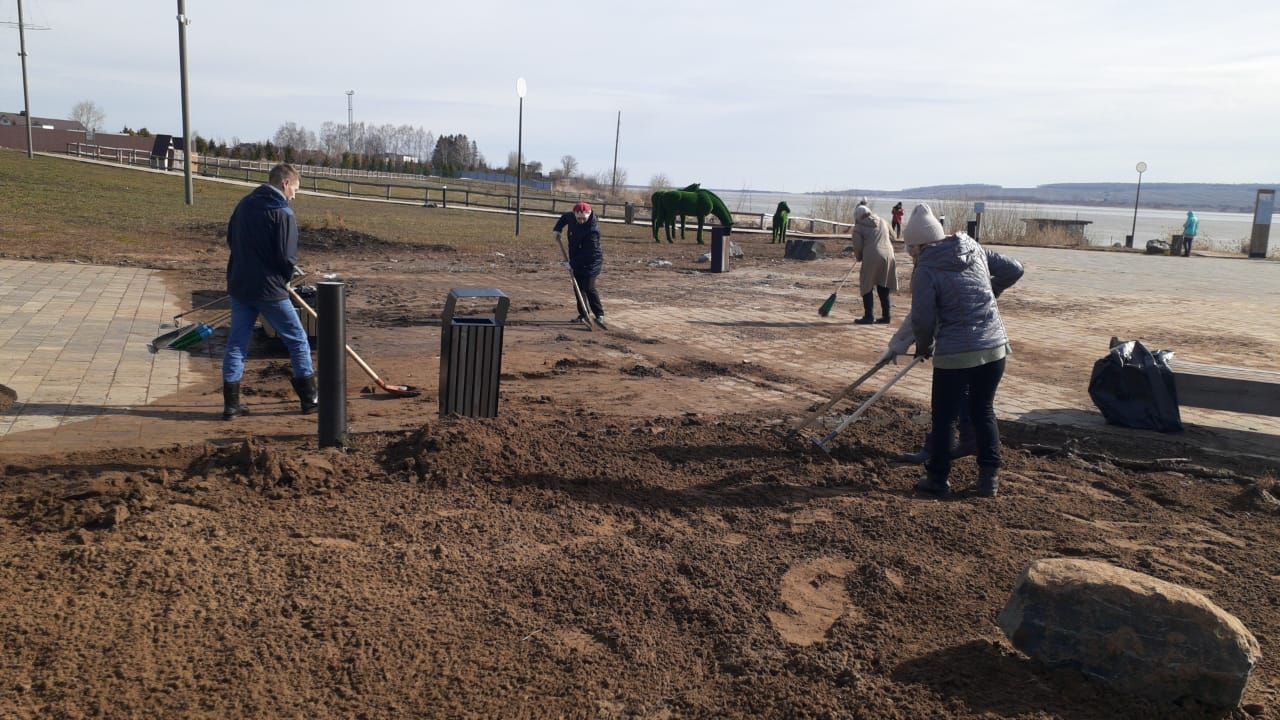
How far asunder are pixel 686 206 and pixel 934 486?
26.7m

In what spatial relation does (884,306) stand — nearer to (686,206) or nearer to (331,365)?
(331,365)

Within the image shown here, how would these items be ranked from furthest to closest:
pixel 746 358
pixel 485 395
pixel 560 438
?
pixel 746 358 → pixel 485 395 → pixel 560 438

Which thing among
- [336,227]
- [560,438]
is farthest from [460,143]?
[560,438]

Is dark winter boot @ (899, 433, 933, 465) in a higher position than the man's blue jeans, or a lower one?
lower

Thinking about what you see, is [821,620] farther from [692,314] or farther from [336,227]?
[336,227]

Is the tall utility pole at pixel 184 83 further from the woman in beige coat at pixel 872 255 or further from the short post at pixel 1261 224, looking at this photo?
the short post at pixel 1261 224

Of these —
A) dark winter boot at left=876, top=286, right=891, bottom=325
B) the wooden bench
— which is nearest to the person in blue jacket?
dark winter boot at left=876, top=286, right=891, bottom=325

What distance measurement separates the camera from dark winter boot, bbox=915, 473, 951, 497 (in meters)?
5.84

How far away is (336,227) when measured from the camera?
2330 cm

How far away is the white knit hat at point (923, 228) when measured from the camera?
5.66 metres

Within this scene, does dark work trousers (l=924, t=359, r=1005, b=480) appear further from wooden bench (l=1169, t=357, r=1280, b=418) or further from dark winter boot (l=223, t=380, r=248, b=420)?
dark winter boot (l=223, t=380, r=248, b=420)

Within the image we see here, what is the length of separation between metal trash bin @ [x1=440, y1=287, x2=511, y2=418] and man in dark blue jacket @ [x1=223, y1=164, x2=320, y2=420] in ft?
3.07

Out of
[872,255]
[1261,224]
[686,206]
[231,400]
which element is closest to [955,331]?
[231,400]

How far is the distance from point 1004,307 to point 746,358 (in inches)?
292
